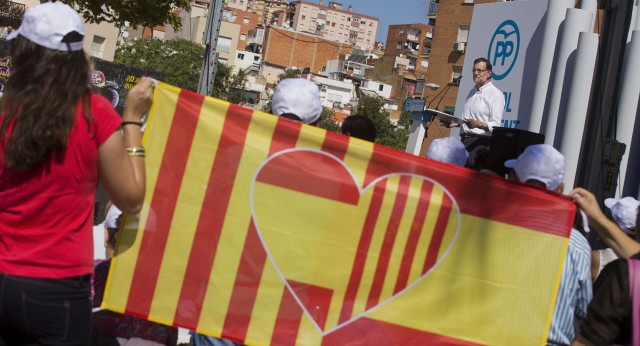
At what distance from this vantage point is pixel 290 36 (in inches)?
5404

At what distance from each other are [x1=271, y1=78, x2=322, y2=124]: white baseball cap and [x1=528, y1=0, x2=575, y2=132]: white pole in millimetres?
5162

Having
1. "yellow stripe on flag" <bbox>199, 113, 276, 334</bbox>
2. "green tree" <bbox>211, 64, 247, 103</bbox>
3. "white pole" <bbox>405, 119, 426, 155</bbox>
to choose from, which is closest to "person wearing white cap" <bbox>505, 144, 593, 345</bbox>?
"yellow stripe on flag" <bbox>199, 113, 276, 334</bbox>

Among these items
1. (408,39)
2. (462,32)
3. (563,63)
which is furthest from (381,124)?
(563,63)

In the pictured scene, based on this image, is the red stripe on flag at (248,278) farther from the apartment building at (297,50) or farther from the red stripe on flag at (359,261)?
the apartment building at (297,50)

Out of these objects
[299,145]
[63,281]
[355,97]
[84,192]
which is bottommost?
[63,281]

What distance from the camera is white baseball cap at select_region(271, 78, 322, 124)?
4.29 metres

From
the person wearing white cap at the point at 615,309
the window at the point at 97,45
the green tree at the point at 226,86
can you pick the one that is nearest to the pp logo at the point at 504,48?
the person wearing white cap at the point at 615,309

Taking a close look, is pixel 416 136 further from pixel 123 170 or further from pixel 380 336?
pixel 123 170

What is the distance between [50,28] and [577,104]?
612 cm

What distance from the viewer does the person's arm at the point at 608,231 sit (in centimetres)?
373

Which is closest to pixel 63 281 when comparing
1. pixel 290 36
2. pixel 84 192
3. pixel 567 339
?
pixel 84 192

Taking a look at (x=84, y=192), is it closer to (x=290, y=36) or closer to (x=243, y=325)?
(x=243, y=325)

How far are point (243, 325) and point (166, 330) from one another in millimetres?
1047

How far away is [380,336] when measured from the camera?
4059 mm
